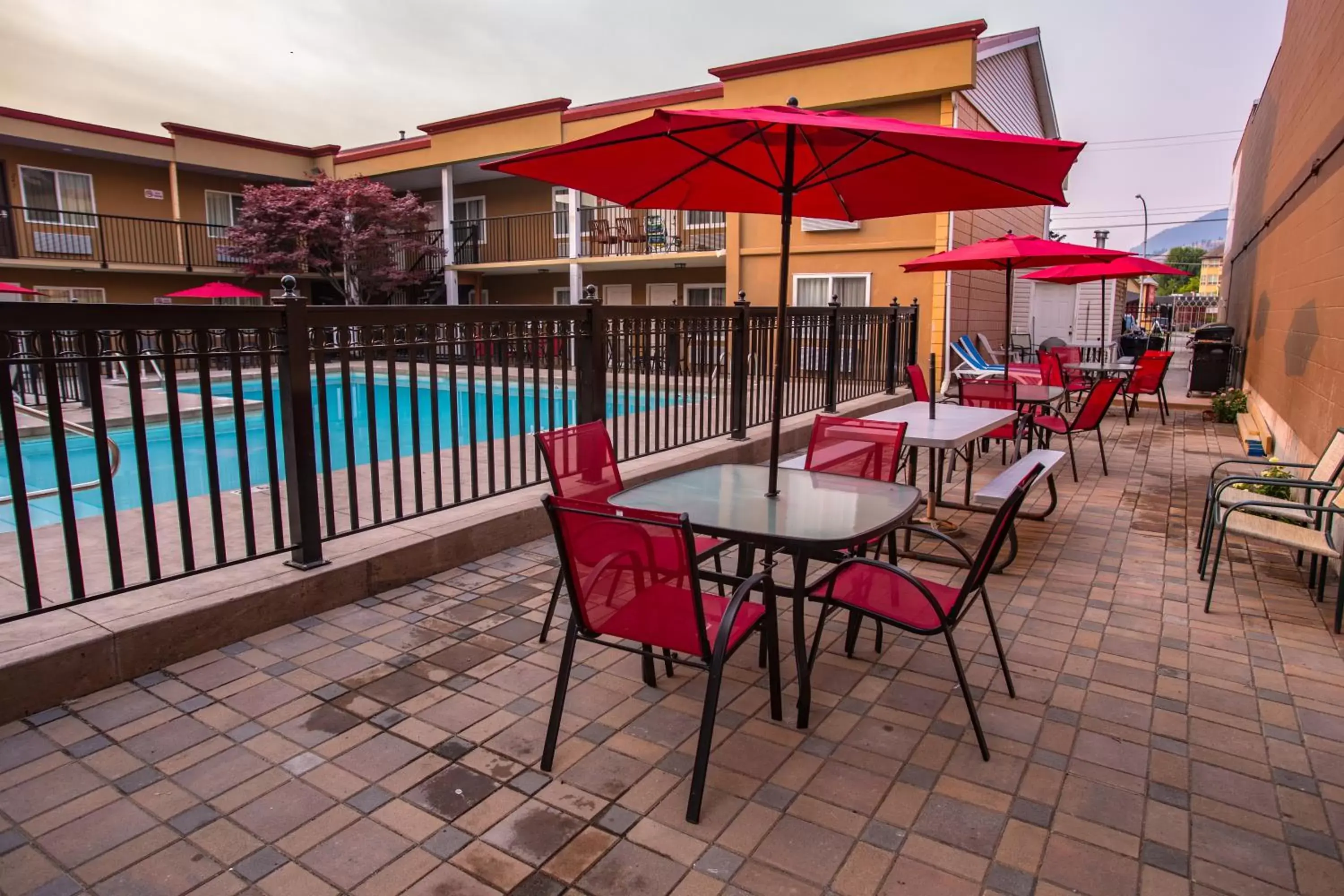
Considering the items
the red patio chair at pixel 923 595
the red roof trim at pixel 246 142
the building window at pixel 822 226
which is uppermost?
the red roof trim at pixel 246 142

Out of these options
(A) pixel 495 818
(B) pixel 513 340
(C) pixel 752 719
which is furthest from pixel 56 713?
(B) pixel 513 340

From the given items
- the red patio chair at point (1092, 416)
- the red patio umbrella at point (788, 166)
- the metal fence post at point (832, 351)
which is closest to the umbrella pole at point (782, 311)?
the red patio umbrella at point (788, 166)

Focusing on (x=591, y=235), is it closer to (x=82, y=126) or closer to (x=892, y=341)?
(x=892, y=341)

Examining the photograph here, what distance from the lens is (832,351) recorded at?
28.8 feet

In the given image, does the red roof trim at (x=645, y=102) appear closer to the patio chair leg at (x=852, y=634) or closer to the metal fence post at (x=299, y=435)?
the metal fence post at (x=299, y=435)

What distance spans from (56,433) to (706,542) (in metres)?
2.52

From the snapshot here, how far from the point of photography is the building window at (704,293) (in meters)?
19.2

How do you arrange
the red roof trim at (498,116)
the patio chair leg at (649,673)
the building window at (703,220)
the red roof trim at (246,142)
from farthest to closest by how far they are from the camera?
the red roof trim at (246,142), the red roof trim at (498,116), the building window at (703,220), the patio chair leg at (649,673)

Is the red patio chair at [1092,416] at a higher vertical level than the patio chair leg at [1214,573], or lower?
higher

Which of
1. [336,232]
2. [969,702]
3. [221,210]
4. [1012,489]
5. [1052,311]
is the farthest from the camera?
[221,210]

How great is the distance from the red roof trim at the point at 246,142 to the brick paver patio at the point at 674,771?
73.3 feet

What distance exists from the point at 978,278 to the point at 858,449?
13.4 m

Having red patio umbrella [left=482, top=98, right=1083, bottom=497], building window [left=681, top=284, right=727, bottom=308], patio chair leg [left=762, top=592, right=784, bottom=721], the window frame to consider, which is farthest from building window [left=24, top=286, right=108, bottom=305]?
patio chair leg [left=762, top=592, right=784, bottom=721]

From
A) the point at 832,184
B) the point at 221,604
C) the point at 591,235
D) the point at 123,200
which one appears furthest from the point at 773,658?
the point at 123,200
